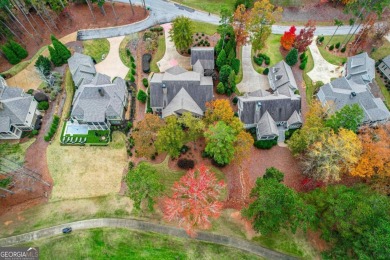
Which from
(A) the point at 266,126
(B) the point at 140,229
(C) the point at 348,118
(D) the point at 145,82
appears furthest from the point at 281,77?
(B) the point at 140,229

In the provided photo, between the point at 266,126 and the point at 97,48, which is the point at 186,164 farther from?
the point at 97,48

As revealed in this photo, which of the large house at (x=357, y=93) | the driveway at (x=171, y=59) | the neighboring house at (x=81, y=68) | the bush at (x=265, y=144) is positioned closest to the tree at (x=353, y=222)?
the bush at (x=265, y=144)

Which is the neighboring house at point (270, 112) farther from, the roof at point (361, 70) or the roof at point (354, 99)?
the roof at point (361, 70)

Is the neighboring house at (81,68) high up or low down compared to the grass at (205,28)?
down

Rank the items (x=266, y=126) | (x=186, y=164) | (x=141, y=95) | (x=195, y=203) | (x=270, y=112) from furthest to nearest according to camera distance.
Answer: (x=141, y=95), (x=270, y=112), (x=266, y=126), (x=186, y=164), (x=195, y=203)

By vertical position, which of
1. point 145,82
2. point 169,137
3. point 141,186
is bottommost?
point 141,186

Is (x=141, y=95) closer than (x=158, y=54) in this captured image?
Yes

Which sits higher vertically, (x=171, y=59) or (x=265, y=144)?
(x=171, y=59)
